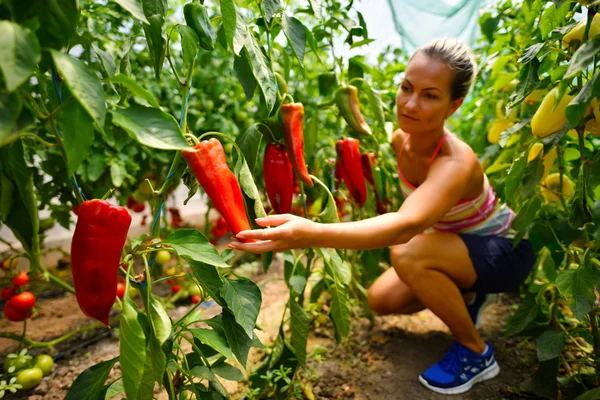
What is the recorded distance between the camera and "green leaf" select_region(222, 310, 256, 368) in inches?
31.9

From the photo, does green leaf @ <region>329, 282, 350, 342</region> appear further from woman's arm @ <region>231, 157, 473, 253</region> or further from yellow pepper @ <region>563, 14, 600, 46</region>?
yellow pepper @ <region>563, 14, 600, 46</region>

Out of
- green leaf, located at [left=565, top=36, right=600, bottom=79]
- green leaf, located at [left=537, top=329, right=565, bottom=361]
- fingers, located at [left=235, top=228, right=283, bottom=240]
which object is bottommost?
green leaf, located at [left=537, top=329, right=565, bottom=361]

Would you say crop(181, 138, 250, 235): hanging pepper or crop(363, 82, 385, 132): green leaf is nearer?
crop(181, 138, 250, 235): hanging pepper

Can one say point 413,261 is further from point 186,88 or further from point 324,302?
point 186,88

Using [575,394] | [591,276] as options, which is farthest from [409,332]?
[591,276]

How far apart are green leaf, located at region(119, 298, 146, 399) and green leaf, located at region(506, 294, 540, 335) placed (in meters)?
1.07

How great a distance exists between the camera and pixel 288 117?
988mm

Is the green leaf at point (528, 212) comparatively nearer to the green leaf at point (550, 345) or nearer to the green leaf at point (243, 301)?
the green leaf at point (550, 345)

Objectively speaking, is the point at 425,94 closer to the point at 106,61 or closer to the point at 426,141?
the point at 426,141

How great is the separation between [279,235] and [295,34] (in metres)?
0.45

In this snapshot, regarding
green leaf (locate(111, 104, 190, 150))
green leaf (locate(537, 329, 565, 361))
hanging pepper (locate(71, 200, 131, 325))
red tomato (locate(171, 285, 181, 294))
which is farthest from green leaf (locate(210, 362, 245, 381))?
red tomato (locate(171, 285, 181, 294))

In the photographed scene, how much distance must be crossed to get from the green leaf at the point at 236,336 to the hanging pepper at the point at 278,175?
1.02ft

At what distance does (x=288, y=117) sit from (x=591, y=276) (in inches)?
31.2

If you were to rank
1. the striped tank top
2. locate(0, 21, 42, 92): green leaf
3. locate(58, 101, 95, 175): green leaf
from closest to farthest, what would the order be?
locate(0, 21, 42, 92): green leaf
locate(58, 101, 95, 175): green leaf
the striped tank top
